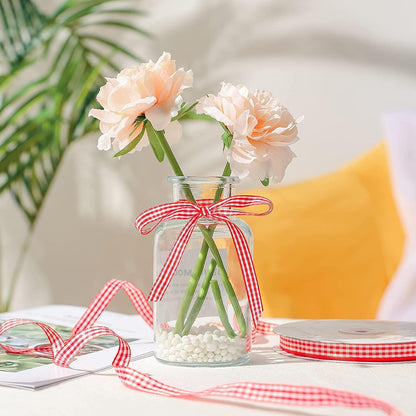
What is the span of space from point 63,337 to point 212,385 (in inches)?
9.8

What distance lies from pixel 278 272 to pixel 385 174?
389 mm

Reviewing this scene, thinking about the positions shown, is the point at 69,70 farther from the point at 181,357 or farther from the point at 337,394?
the point at 337,394

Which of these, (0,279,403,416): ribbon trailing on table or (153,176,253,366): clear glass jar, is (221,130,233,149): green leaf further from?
(0,279,403,416): ribbon trailing on table

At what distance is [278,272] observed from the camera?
4.05ft

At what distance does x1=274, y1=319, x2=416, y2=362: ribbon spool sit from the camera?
2.09 feet

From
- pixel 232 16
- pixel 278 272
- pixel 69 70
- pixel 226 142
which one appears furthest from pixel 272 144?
pixel 232 16

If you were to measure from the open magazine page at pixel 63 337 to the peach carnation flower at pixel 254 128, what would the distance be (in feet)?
0.75

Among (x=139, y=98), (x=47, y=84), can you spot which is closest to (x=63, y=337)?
(x=139, y=98)

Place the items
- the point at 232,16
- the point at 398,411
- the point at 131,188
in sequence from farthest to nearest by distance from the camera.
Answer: the point at 131,188 → the point at 232,16 → the point at 398,411

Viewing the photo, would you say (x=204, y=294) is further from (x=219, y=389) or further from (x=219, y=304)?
(x=219, y=389)

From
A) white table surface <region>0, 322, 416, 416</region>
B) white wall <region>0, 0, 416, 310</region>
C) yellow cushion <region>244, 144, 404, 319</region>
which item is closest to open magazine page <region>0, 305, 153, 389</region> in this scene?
white table surface <region>0, 322, 416, 416</region>

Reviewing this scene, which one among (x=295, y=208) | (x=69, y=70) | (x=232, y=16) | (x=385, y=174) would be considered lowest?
(x=295, y=208)

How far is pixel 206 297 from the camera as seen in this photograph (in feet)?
2.05

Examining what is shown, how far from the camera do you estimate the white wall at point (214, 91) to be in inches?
69.8
